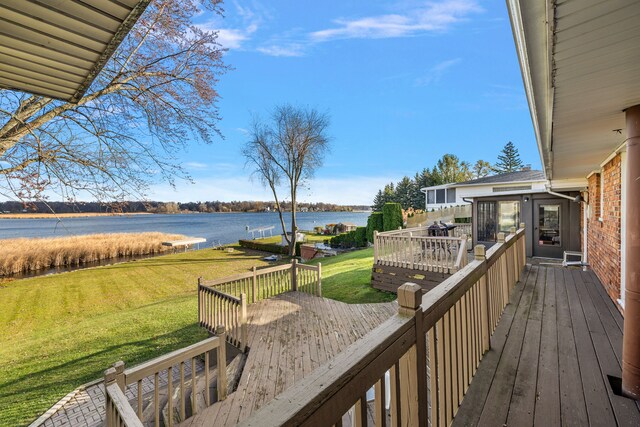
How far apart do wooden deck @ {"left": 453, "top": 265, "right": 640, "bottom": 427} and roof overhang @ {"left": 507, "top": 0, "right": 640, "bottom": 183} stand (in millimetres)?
2286

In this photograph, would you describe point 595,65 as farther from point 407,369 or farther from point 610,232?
point 610,232

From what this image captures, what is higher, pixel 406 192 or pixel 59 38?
pixel 406 192

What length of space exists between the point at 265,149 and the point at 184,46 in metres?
14.6

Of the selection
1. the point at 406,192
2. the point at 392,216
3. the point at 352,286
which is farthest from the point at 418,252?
the point at 406,192

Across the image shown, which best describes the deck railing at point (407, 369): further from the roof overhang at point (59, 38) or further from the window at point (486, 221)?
the window at point (486, 221)

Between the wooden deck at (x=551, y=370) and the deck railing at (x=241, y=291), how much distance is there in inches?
145

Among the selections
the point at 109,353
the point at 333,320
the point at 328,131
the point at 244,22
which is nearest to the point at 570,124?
the point at 333,320

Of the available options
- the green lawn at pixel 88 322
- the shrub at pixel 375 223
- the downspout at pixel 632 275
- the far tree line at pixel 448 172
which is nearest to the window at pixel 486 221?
the green lawn at pixel 88 322

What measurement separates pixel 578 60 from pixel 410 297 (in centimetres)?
169

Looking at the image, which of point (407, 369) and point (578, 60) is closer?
point (407, 369)

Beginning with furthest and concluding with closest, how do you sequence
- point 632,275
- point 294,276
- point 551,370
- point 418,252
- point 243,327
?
point 418,252 < point 294,276 < point 243,327 < point 551,370 < point 632,275

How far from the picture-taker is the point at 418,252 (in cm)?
829

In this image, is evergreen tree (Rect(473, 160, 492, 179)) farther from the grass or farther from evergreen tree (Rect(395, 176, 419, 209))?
the grass

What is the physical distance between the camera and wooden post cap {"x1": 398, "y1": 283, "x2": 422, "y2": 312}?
129cm
